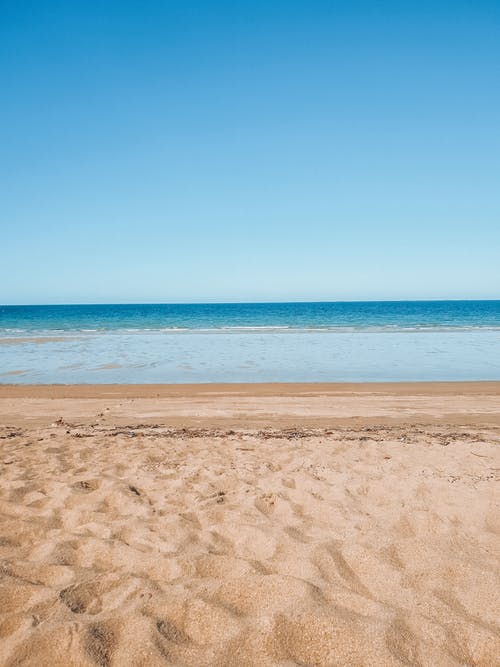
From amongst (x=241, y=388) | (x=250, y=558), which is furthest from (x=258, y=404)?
(x=250, y=558)

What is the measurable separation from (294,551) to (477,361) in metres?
17.0

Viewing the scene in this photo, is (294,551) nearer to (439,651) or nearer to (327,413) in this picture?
(439,651)

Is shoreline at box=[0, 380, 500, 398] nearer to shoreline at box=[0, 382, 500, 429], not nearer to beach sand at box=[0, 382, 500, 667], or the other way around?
shoreline at box=[0, 382, 500, 429]

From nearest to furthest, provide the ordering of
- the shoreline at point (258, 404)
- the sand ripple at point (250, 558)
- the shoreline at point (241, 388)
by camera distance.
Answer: the sand ripple at point (250, 558)
the shoreline at point (258, 404)
the shoreline at point (241, 388)

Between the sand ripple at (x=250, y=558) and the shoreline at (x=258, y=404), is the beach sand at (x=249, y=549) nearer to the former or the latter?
the sand ripple at (x=250, y=558)

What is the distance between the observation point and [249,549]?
358 centimetres

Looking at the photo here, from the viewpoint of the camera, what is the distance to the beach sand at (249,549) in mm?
2484

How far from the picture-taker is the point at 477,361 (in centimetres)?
1802

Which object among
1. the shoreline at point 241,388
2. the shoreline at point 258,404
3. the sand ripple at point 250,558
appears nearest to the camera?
the sand ripple at point 250,558

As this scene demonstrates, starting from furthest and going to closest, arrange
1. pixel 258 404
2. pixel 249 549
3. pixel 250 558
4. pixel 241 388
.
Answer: pixel 241 388
pixel 258 404
pixel 249 549
pixel 250 558

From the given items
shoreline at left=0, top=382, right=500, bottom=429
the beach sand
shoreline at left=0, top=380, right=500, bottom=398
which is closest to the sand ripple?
the beach sand

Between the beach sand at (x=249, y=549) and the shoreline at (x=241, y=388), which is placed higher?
the beach sand at (x=249, y=549)

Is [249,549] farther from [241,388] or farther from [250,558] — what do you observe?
[241,388]

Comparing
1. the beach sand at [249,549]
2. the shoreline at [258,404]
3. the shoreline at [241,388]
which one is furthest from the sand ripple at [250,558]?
the shoreline at [241,388]
